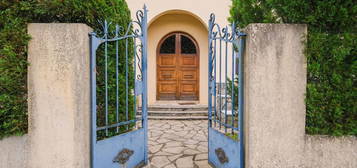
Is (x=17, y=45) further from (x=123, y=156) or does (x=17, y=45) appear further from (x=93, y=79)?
(x=123, y=156)

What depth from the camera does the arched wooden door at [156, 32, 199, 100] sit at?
835 centimetres

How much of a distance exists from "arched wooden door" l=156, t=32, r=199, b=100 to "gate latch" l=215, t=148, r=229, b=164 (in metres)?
5.58

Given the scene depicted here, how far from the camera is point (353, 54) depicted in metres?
2.11

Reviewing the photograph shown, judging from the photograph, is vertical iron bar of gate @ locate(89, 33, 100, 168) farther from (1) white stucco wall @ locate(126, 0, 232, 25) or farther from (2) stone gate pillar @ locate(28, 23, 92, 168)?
(1) white stucco wall @ locate(126, 0, 232, 25)

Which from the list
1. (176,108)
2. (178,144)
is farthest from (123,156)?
(176,108)

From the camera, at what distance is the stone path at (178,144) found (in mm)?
3334

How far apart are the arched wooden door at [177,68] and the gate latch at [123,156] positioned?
5.63 m

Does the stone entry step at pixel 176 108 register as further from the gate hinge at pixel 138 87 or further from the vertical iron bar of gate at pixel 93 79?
the vertical iron bar of gate at pixel 93 79

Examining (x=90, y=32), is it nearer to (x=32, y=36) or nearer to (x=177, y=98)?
(x=32, y=36)

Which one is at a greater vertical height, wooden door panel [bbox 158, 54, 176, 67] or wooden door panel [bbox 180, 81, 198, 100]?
wooden door panel [bbox 158, 54, 176, 67]

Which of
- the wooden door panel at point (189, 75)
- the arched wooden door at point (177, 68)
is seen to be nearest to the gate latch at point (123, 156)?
the arched wooden door at point (177, 68)

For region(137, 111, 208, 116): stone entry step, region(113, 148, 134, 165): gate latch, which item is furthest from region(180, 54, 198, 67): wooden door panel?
region(113, 148, 134, 165): gate latch

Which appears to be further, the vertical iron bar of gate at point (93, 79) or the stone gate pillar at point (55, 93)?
the vertical iron bar of gate at point (93, 79)

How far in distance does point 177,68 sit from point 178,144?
463 cm
